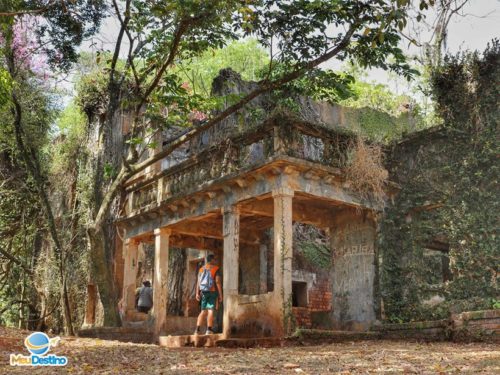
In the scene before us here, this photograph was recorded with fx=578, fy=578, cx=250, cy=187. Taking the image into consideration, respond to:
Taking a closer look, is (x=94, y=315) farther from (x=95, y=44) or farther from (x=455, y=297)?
(x=455, y=297)

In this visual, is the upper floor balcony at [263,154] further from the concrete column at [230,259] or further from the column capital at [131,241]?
the column capital at [131,241]

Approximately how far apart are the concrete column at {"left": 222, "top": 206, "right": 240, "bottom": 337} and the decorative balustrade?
0.94 m

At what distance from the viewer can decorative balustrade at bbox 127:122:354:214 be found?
461 inches

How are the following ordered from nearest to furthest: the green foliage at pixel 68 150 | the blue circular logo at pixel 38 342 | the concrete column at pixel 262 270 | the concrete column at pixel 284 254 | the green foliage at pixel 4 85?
the blue circular logo at pixel 38 342 → the green foliage at pixel 4 85 → the concrete column at pixel 284 254 → the concrete column at pixel 262 270 → the green foliage at pixel 68 150

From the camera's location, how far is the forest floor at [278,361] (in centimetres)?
641

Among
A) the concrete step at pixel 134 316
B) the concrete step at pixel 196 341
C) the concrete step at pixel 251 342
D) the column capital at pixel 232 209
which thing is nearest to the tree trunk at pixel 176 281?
the concrete step at pixel 134 316

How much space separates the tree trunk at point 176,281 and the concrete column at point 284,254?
8.00 metres

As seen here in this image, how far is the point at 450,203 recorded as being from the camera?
41.5 feet

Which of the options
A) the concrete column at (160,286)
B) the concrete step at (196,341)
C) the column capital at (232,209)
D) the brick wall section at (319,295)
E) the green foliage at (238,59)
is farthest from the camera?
the green foliage at (238,59)

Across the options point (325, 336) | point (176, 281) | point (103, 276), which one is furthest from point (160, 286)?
point (325, 336)

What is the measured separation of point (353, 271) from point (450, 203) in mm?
2654

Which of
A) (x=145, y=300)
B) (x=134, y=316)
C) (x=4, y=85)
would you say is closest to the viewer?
(x=4, y=85)

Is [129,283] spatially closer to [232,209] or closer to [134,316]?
[134,316]

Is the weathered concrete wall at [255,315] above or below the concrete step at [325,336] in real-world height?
above
